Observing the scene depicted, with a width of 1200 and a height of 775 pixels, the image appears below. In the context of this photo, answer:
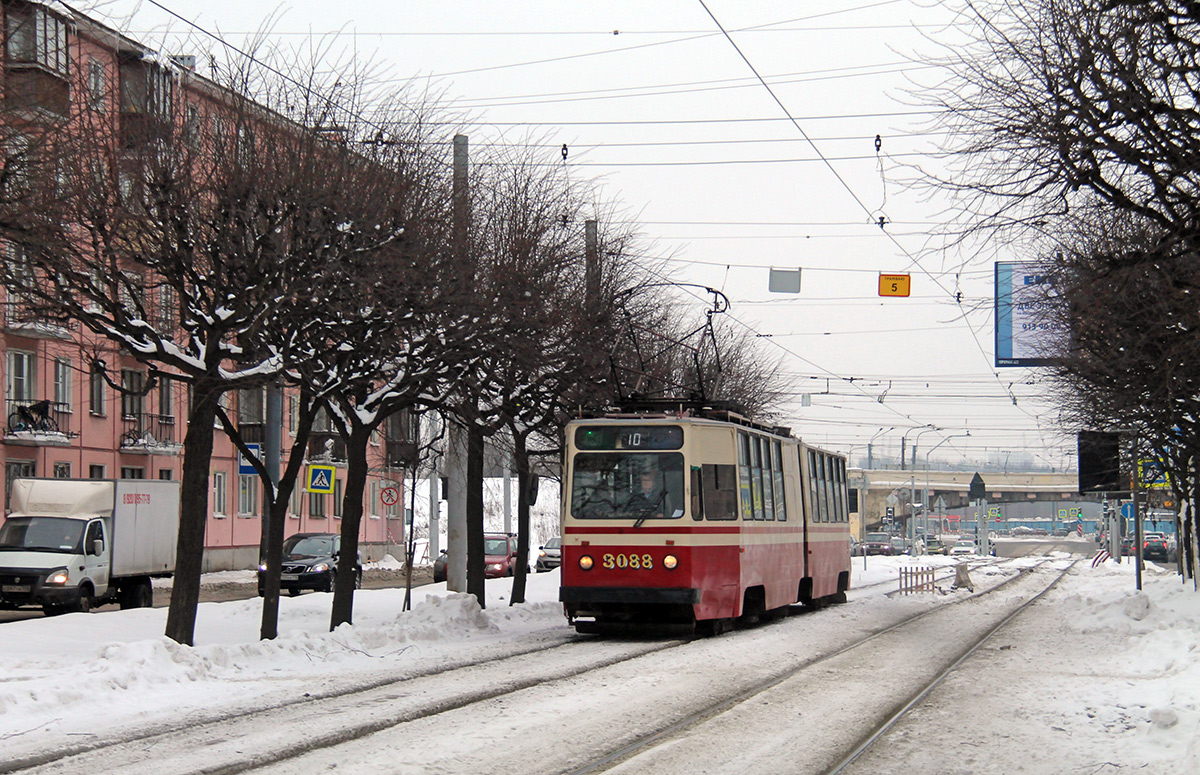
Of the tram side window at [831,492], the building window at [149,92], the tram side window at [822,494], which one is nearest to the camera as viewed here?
the building window at [149,92]

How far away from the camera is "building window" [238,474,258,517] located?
173ft

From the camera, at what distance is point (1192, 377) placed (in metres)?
21.4

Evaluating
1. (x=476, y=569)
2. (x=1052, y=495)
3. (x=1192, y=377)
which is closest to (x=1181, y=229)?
(x=1192, y=377)

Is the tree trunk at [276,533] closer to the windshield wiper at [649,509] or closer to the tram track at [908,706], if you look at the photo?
the windshield wiper at [649,509]

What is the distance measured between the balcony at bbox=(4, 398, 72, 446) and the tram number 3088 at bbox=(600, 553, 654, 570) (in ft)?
86.4

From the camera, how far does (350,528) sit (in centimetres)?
2041

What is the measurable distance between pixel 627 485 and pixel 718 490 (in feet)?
Answer: 4.15

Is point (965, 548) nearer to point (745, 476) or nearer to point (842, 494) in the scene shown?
point (842, 494)

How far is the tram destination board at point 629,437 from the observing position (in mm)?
Answer: 19172

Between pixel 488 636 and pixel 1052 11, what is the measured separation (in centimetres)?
1121

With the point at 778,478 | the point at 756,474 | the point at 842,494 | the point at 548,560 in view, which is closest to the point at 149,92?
the point at 756,474

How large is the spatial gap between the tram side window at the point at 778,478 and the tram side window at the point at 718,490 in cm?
267

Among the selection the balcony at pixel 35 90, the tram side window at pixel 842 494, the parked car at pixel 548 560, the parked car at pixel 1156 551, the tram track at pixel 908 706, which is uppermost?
the balcony at pixel 35 90

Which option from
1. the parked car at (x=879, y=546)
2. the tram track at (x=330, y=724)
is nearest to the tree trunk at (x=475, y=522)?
the tram track at (x=330, y=724)
